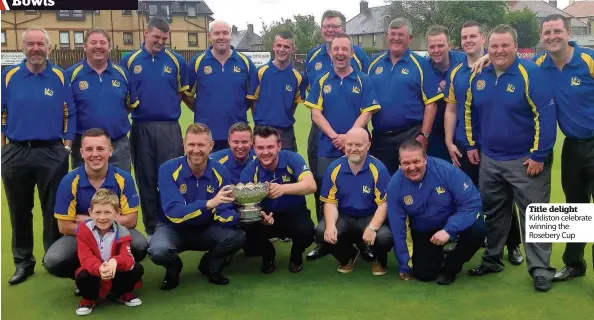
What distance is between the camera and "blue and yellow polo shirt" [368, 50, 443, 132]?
212 inches

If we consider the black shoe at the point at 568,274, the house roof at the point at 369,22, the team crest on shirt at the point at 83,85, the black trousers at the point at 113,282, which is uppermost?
the house roof at the point at 369,22

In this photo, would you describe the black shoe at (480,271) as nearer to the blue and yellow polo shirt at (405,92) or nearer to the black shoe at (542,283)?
the black shoe at (542,283)

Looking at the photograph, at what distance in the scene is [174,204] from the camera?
4496 millimetres

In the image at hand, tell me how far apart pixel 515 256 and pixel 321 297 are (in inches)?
70.5

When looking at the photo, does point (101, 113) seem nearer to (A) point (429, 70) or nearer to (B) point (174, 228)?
(B) point (174, 228)

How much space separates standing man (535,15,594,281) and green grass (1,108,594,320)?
825 millimetres

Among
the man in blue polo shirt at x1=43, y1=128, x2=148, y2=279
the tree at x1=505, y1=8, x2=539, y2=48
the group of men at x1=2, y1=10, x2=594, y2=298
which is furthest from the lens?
the tree at x1=505, y1=8, x2=539, y2=48

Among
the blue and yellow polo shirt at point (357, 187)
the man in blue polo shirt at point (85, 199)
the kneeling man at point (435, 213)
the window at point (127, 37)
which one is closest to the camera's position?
the man in blue polo shirt at point (85, 199)

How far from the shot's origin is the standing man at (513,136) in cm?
423

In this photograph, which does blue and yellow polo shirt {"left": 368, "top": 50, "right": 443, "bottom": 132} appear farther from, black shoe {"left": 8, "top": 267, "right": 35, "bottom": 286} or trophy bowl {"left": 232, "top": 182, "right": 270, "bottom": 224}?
black shoe {"left": 8, "top": 267, "right": 35, "bottom": 286}

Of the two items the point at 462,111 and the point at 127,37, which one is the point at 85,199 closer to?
the point at 462,111

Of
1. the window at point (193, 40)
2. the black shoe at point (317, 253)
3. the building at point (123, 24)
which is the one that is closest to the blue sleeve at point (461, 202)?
the black shoe at point (317, 253)

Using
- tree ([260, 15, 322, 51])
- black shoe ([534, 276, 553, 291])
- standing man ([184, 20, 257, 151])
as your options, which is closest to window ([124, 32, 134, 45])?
tree ([260, 15, 322, 51])

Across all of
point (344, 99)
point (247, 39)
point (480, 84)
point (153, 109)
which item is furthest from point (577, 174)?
point (247, 39)
